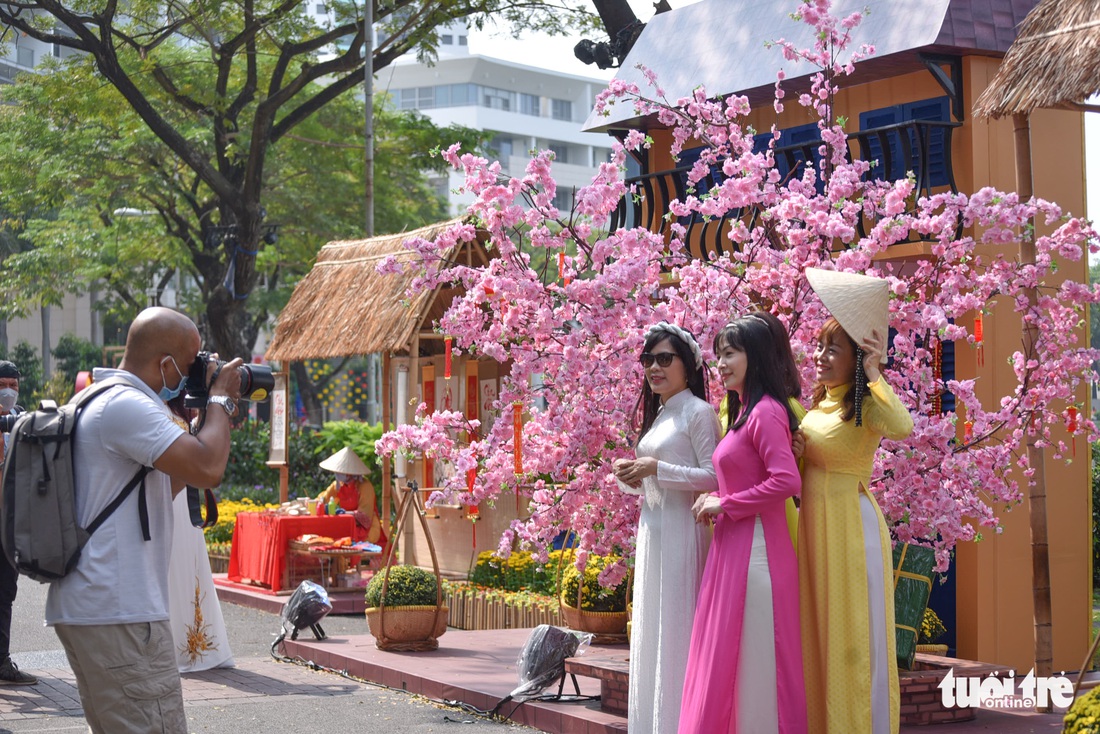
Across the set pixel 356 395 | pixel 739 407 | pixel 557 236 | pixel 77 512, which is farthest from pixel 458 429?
pixel 356 395

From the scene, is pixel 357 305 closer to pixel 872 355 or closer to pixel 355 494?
pixel 355 494

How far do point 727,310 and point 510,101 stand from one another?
249ft

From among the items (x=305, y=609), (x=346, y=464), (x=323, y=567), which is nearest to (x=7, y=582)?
(x=305, y=609)

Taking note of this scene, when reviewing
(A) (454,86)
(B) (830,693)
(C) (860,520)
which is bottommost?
(B) (830,693)

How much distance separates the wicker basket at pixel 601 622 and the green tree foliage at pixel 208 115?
1116cm

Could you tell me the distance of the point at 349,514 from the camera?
15.4 meters

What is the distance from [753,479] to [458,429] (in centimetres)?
336

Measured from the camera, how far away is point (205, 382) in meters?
4.78

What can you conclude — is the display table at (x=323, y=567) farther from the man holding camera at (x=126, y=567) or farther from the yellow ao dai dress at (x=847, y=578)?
the man holding camera at (x=126, y=567)

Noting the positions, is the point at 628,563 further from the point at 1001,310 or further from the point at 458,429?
the point at 1001,310

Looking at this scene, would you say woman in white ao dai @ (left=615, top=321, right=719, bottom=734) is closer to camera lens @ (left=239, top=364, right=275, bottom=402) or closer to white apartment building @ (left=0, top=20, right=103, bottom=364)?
camera lens @ (left=239, top=364, right=275, bottom=402)

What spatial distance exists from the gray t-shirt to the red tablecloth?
1039 cm

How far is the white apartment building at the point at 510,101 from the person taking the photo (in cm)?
7900

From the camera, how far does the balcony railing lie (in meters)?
10.1
